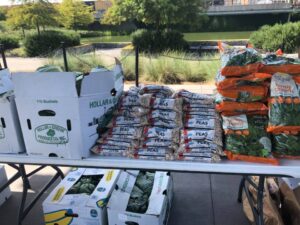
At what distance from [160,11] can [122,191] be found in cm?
1249

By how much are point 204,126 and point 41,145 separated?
2.90 ft

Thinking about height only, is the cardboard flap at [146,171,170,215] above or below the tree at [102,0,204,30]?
below

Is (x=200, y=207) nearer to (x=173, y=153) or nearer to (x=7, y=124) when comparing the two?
(x=173, y=153)

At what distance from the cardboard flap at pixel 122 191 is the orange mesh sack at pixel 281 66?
120 centimetres

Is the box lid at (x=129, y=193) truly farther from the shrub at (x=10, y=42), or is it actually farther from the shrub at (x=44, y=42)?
the shrub at (x=10, y=42)

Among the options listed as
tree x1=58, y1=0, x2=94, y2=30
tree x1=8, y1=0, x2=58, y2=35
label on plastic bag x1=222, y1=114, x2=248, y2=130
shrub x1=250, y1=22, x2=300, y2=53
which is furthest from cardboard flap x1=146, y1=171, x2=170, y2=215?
tree x1=58, y1=0, x2=94, y2=30

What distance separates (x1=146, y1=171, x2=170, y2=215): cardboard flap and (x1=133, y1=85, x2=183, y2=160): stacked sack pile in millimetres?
543

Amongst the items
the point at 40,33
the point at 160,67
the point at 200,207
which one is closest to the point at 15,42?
the point at 40,33

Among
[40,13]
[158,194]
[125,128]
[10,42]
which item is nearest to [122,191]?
[158,194]

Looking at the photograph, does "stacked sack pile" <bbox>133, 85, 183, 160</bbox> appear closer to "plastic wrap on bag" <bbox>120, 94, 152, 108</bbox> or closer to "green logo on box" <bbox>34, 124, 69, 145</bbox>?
"plastic wrap on bag" <bbox>120, 94, 152, 108</bbox>

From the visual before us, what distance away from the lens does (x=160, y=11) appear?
1371 cm

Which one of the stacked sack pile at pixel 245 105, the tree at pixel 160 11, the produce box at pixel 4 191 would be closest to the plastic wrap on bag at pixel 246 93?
the stacked sack pile at pixel 245 105

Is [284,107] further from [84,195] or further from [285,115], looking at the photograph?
[84,195]

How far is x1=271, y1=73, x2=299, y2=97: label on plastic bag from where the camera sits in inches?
62.3
